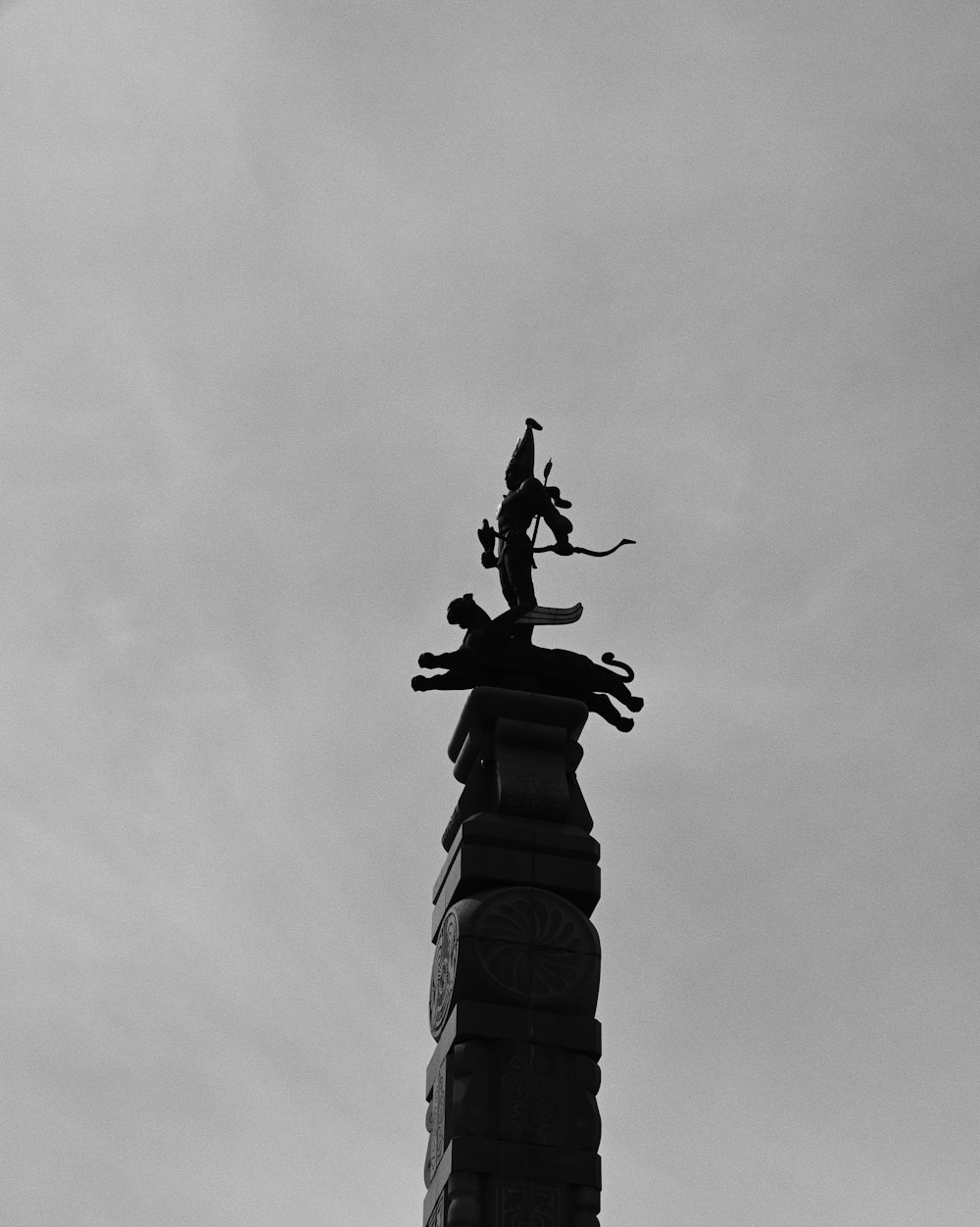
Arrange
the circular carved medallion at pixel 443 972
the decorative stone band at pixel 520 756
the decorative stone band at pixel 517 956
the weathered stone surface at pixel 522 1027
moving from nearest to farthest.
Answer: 1. the weathered stone surface at pixel 522 1027
2. the decorative stone band at pixel 517 956
3. the circular carved medallion at pixel 443 972
4. the decorative stone band at pixel 520 756

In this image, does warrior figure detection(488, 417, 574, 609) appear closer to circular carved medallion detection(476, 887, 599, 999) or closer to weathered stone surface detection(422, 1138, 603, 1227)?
circular carved medallion detection(476, 887, 599, 999)

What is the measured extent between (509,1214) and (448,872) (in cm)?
353

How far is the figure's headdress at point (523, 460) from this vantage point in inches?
813

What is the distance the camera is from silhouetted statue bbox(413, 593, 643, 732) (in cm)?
1878

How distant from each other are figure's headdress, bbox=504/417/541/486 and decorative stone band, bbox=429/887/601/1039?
17.3ft

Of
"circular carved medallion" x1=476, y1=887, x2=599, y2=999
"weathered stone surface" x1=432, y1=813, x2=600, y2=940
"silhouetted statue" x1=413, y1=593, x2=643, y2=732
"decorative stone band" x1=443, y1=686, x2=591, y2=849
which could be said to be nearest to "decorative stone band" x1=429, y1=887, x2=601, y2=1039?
"circular carved medallion" x1=476, y1=887, x2=599, y2=999

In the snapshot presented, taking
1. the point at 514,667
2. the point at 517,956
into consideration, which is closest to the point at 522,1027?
the point at 517,956

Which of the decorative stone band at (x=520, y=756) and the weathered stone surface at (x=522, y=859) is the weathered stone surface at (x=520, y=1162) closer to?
the weathered stone surface at (x=522, y=859)

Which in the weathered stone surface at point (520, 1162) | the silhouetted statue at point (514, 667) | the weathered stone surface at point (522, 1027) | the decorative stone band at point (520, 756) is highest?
the silhouetted statue at point (514, 667)

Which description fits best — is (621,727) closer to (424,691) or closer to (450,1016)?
(424,691)

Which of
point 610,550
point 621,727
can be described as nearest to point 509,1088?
point 621,727

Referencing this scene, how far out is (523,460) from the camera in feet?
68.0

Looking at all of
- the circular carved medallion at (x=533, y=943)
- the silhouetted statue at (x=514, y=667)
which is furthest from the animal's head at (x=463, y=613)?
the circular carved medallion at (x=533, y=943)

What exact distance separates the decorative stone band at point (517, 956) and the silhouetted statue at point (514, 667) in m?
2.37
